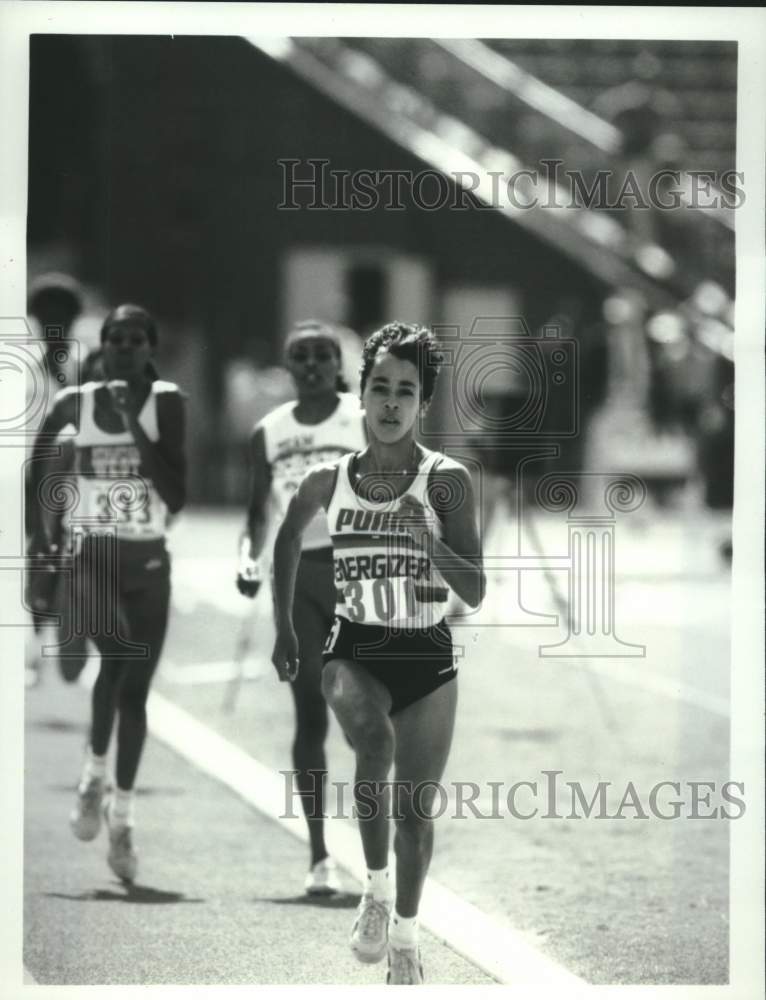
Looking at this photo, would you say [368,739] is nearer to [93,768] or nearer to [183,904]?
[183,904]

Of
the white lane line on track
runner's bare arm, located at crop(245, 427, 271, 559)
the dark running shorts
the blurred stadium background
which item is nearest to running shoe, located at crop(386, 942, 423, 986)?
the white lane line on track

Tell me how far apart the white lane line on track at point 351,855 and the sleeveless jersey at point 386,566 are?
0.80m

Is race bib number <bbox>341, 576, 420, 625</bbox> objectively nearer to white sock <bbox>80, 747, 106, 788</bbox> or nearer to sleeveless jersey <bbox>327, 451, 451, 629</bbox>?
sleeveless jersey <bbox>327, 451, 451, 629</bbox>

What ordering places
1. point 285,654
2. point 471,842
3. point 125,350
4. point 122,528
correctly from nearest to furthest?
point 285,654 → point 125,350 → point 122,528 → point 471,842

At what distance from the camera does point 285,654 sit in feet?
18.3

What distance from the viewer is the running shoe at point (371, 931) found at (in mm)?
5344

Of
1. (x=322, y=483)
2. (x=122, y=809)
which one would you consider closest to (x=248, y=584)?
(x=122, y=809)

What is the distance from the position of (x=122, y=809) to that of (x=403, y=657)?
176cm

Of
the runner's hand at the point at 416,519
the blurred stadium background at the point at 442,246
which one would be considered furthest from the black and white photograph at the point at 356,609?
the blurred stadium background at the point at 442,246

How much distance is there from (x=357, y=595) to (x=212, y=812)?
116 inches

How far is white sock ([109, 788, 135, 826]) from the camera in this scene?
6766 millimetres

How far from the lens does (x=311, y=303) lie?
24.0 m

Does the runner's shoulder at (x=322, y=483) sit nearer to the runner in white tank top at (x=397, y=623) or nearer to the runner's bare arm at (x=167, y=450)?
the runner in white tank top at (x=397, y=623)

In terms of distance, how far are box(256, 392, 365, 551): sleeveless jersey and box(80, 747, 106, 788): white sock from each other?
3.41ft
